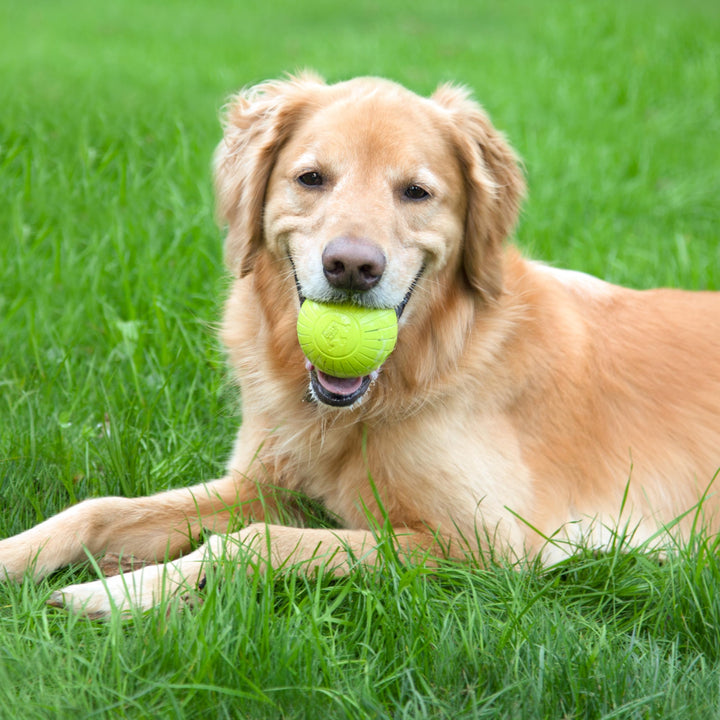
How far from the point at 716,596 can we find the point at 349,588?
41.6 inches

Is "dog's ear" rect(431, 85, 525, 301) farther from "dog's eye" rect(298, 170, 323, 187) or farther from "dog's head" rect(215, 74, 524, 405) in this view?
"dog's eye" rect(298, 170, 323, 187)

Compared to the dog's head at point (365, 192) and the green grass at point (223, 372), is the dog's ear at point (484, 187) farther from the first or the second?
the green grass at point (223, 372)

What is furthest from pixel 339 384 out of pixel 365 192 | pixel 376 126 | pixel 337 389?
pixel 376 126

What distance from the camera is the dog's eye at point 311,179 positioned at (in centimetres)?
319

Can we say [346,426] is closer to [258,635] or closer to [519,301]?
[519,301]

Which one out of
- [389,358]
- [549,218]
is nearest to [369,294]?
[389,358]

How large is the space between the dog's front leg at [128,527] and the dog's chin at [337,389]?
0.44 meters

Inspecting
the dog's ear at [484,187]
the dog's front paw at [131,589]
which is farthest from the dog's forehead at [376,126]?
the dog's front paw at [131,589]

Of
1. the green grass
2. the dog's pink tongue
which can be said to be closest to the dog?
the dog's pink tongue

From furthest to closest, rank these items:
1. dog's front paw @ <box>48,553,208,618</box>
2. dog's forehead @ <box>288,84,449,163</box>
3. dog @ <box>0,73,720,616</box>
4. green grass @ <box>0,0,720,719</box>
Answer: dog's forehead @ <box>288,84,449,163</box> < dog @ <box>0,73,720,616</box> < dog's front paw @ <box>48,553,208,618</box> < green grass @ <box>0,0,720,719</box>

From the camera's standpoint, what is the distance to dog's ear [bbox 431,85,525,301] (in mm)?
3344

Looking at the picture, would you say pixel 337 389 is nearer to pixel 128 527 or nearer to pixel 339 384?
pixel 339 384

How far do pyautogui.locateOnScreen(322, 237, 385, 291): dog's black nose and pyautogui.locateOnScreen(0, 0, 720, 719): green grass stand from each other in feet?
2.86

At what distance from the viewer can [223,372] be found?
168 inches
